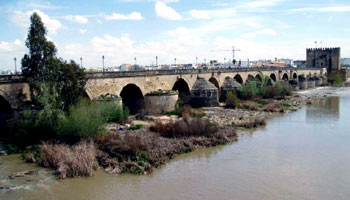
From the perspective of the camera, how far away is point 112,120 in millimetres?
20094

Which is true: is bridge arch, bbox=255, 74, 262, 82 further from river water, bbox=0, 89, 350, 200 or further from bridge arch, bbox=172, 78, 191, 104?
river water, bbox=0, 89, 350, 200

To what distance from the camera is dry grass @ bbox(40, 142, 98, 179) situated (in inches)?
490

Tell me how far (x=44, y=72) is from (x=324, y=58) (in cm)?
6274

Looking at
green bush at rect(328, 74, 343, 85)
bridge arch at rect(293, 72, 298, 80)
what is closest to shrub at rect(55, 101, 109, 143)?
bridge arch at rect(293, 72, 298, 80)

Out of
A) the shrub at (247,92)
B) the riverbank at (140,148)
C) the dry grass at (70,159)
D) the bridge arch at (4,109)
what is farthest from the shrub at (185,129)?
the shrub at (247,92)

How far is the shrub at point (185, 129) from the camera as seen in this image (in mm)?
17234

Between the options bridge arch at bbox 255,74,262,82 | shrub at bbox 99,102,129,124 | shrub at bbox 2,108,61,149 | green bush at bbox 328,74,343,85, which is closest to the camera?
shrub at bbox 2,108,61,149

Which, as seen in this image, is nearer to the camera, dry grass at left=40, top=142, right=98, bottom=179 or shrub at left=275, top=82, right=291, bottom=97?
dry grass at left=40, top=142, right=98, bottom=179

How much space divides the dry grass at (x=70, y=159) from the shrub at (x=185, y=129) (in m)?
4.28

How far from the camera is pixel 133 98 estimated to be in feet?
81.5

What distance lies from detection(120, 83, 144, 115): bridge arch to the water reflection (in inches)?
454

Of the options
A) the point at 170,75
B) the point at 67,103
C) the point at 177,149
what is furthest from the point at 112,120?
the point at 170,75

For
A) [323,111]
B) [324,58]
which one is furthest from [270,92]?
[324,58]

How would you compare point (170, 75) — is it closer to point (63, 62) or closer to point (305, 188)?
point (63, 62)
